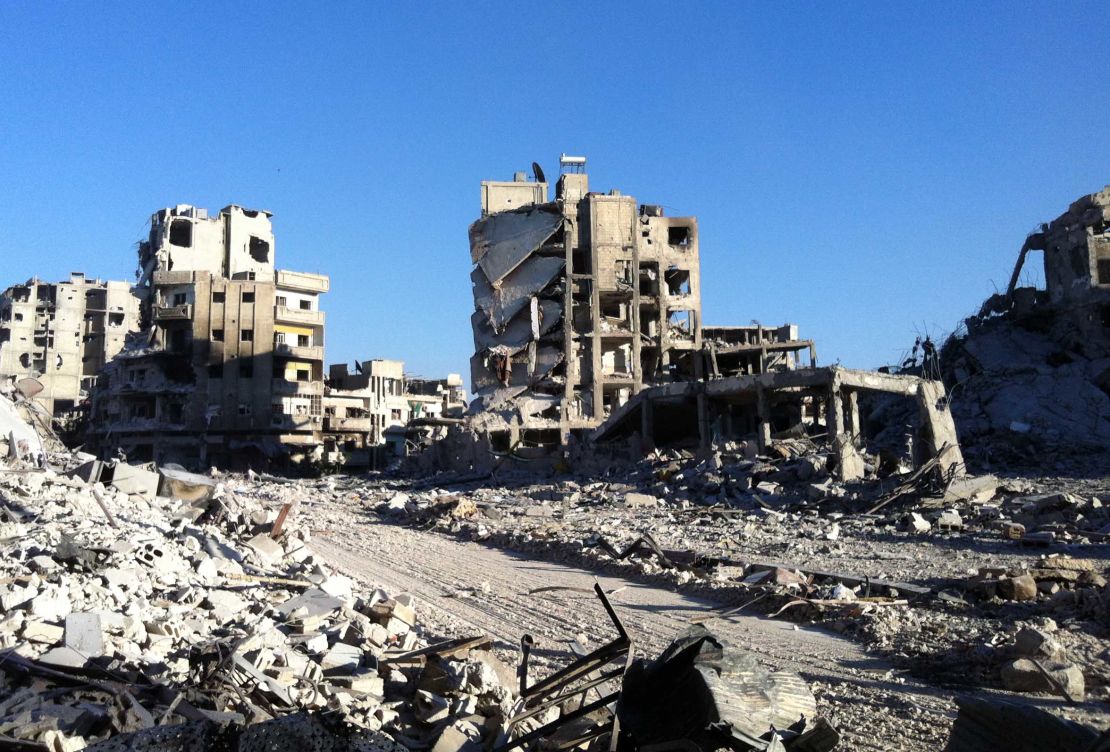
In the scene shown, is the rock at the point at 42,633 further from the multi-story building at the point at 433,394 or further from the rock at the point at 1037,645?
the multi-story building at the point at 433,394

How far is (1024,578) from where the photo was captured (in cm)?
952

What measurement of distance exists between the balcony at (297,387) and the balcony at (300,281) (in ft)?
25.9

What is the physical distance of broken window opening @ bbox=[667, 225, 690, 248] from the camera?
51.0 meters

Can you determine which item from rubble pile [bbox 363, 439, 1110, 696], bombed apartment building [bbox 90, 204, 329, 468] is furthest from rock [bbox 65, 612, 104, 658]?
bombed apartment building [bbox 90, 204, 329, 468]

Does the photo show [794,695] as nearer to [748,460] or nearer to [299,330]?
[748,460]

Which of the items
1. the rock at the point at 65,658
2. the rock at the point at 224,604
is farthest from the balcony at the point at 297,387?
the rock at the point at 65,658

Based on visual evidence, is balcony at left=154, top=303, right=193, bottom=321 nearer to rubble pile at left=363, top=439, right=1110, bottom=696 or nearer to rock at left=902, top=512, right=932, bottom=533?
rubble pile at left=363, top=439, right=1110, bottom=696

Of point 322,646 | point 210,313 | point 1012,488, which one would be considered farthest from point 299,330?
point 322,646

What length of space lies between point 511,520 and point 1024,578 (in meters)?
12.9

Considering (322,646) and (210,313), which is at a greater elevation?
(210,313)

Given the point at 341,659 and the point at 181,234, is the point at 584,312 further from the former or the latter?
the point at 341,659

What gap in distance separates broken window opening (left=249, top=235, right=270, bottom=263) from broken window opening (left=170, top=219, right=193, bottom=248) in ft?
15.7

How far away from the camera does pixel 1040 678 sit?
6539mm

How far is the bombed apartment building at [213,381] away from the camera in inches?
2138
